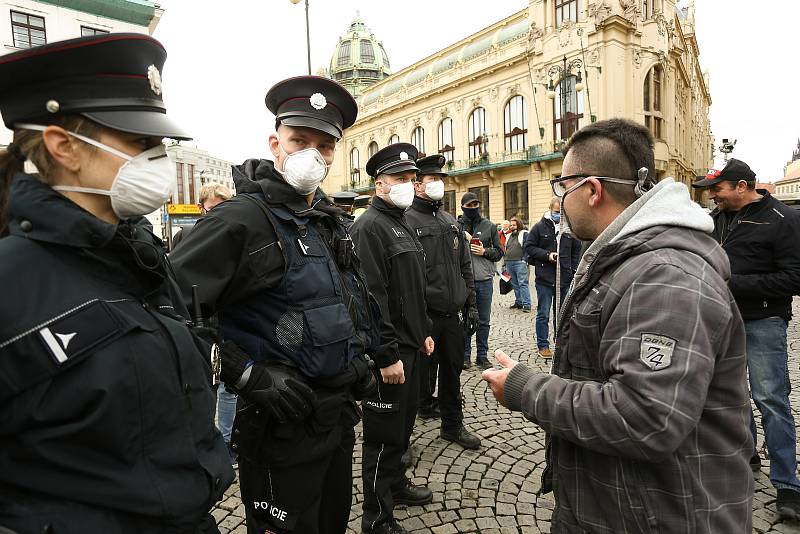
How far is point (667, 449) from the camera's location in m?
1.31

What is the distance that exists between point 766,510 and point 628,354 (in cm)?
273

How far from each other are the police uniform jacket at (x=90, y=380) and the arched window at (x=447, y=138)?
34676 mm

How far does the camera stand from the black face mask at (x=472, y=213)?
22.7ft

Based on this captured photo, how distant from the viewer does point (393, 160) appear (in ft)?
11.9

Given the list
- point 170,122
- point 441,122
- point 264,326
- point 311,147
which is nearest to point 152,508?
point 264,326

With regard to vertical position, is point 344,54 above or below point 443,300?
above

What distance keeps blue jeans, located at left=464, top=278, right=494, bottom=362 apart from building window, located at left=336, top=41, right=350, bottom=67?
168ft

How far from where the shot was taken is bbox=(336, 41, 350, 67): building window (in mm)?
51875

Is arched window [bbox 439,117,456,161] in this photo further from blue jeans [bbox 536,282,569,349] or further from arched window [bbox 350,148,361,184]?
blue jeans [bbox 536,282,569,349]

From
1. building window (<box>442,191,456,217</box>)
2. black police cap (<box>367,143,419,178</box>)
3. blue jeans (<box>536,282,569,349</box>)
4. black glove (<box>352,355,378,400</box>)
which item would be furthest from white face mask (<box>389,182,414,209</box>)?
building window (<box>442,191,456,217</box>)

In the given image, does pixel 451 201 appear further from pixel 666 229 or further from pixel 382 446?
pixel 666 229

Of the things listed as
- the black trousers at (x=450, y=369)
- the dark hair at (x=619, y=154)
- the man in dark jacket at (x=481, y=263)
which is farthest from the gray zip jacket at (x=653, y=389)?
the man in dark jacket at (x=481, y=263)

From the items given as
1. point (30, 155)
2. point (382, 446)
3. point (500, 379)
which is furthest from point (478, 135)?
point (30, 155)

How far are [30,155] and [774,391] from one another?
4.33m
